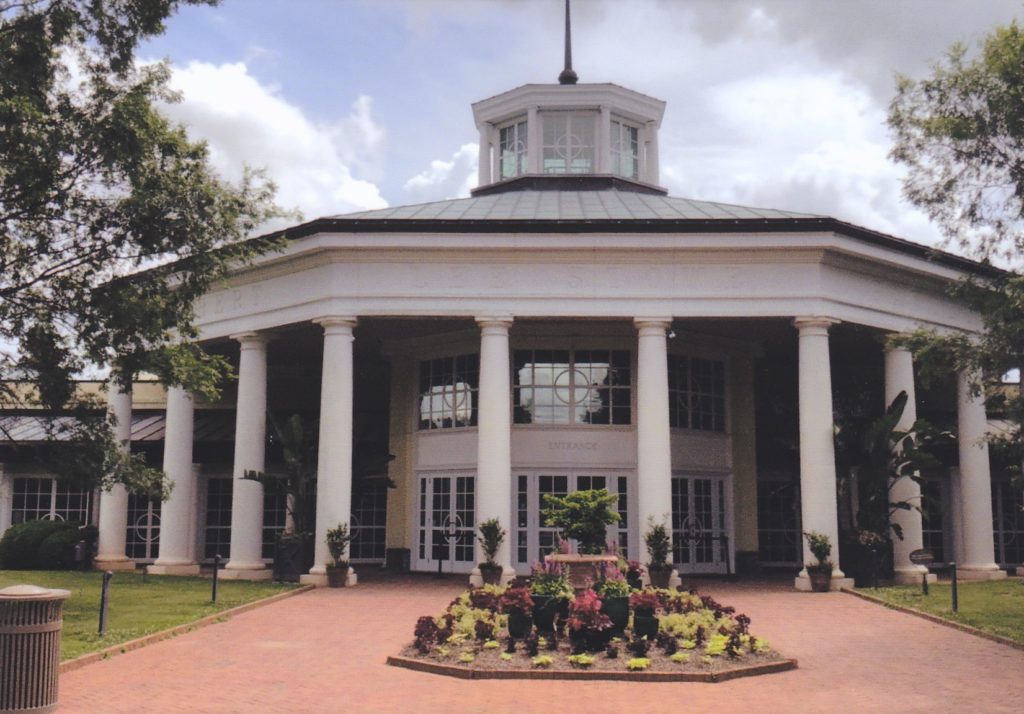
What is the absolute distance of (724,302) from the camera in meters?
22.1

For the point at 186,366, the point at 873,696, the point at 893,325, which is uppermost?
the point at 893,325

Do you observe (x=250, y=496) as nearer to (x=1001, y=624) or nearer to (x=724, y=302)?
(x=724, y=302)

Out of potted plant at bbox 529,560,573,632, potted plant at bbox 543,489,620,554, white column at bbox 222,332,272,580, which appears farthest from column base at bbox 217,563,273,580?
potted plant at bbox 529,560,573,632

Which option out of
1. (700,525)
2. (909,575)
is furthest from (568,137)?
(909,575)

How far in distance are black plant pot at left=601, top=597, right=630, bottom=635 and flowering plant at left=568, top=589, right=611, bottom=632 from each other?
1.18 ft

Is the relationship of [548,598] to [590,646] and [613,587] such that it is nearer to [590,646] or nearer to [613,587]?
[613,587]

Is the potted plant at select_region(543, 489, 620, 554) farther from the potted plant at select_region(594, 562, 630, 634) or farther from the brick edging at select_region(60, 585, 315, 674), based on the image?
the brick edging at select_region(60, 585, 315, 674)

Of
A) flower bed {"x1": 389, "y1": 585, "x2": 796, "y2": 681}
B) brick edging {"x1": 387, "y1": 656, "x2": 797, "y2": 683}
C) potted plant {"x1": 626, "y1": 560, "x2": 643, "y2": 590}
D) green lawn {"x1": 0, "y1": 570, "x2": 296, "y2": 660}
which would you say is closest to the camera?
brick edging {"x1": 387, "y1": 656, "x2": 797, "y2": 683}

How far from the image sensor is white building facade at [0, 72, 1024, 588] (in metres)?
21.9

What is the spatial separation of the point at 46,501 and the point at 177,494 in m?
6.96

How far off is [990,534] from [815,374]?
7276mm

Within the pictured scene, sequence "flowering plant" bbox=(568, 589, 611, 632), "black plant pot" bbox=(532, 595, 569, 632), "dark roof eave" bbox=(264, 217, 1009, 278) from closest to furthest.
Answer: "flowering plant" bbox=(568, 589, 611, 632) → "black plant pot" bbox=(532, 595, 569, 632) → "dark roof eave" bbox=(264, 217, 1009, 278)

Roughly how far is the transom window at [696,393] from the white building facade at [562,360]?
0.06 metres

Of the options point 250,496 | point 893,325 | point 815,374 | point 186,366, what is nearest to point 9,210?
point 186,366
